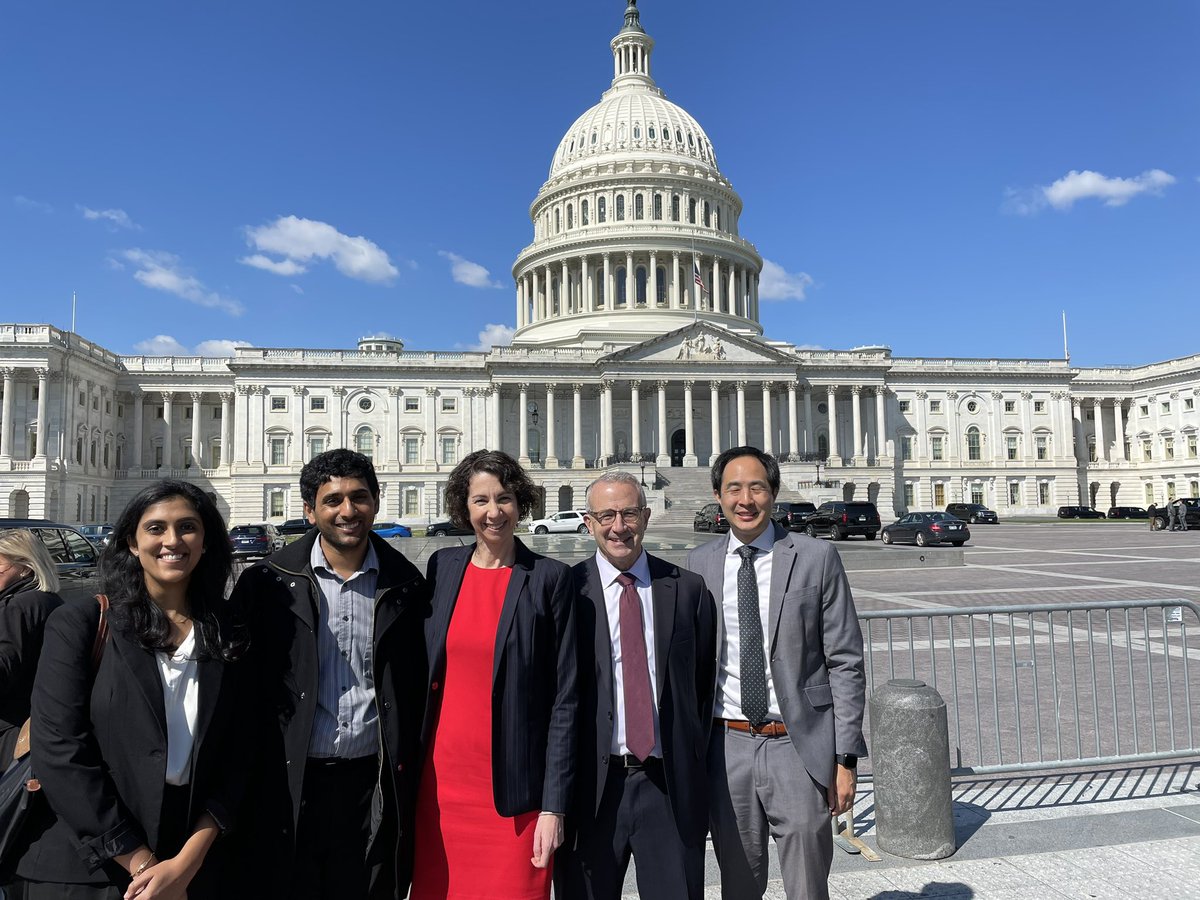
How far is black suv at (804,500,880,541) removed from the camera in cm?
3769

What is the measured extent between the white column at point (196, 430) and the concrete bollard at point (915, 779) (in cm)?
7678

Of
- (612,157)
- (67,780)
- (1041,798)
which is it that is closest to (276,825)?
(67,780)

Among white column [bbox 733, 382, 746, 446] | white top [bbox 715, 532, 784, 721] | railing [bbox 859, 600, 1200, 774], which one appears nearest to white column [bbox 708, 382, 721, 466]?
white column [bbox 733, 382, 746, 446]

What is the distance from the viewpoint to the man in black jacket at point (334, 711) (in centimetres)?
358

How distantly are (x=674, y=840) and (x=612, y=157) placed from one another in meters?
84.9

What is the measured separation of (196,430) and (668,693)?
7751 cm

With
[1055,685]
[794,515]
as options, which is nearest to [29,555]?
[1055,685]

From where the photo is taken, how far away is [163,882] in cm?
319

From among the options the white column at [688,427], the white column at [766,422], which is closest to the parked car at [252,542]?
the white column at [688,427]

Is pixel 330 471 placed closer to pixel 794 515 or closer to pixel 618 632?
pixel 618 632

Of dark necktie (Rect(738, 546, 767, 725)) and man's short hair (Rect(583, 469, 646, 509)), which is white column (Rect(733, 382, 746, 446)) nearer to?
dark necktie (Rect(738, 546, 767, 725))

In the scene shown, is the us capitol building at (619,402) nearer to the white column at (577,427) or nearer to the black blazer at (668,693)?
the white column at (577,427)

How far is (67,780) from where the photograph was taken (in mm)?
3055

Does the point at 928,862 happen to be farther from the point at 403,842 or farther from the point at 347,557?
the point at 347,557
